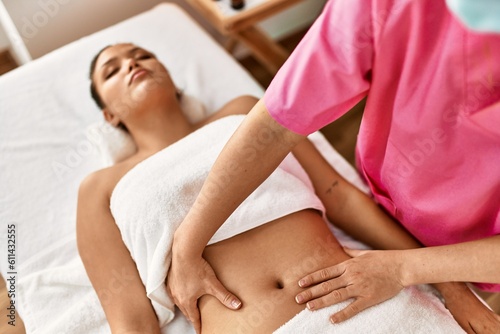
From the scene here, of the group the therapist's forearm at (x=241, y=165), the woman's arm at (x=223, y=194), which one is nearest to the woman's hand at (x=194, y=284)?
the woman's arm at (x=223, y=194)

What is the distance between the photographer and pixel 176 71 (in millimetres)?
1804

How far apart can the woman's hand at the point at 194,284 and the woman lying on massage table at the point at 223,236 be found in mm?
15

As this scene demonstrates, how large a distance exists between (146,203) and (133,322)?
→ 0.29m

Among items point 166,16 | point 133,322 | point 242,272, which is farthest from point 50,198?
point 166,16

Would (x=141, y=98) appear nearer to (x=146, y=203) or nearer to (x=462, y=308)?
(x=146, y=203)

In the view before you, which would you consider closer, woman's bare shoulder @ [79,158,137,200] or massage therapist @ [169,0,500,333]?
massage therapist @ [169,0,500,333]

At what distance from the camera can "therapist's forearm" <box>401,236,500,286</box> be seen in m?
0.98

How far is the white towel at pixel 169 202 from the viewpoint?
4.06 ft

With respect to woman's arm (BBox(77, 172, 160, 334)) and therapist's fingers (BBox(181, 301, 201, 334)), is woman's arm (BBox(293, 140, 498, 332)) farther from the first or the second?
woman's arm (BBox(77, 172, 160, 334))

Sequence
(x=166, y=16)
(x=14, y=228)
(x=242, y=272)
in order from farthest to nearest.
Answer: (x=166, y=16) < (x=14, y=228) < (x=242, y=272)

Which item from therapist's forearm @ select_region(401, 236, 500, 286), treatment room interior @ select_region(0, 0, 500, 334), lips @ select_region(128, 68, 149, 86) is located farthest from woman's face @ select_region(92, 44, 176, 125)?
therapist's forearm @ select_region(401, 236, 500, 286)

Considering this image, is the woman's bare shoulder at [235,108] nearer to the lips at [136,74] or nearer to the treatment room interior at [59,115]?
the treatment room interior at [59,115]

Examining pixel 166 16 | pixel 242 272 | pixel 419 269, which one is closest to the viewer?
pixel 419 269

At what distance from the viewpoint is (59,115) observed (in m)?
1.69
